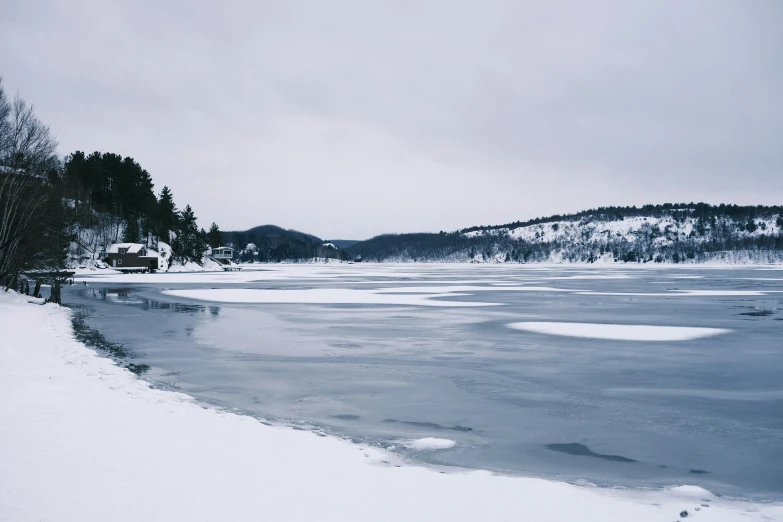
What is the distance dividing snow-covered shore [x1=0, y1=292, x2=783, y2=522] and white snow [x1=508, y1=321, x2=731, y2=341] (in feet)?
41.1

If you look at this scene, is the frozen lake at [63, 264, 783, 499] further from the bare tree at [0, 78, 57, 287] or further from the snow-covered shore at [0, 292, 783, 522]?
the bare tree at [0, 78, 57, 287]

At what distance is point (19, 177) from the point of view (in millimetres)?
28656

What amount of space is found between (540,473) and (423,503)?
1.83 meters

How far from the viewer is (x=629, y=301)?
31.5m

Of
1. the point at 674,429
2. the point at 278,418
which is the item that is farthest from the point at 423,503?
the point at 674,429

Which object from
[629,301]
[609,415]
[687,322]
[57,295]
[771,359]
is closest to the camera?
[609,415]

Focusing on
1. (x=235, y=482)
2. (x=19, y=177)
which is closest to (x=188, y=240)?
(x=19, y=177)

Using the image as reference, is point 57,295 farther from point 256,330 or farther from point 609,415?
point 609,415

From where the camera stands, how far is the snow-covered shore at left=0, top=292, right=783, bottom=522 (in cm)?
507

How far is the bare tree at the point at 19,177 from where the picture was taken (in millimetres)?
26594

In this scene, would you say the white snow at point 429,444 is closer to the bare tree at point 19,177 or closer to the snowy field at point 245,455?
the snowy field at point 245,455

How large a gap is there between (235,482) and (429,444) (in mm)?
2756

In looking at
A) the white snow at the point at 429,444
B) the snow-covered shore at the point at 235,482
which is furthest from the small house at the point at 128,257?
the white snow at the point at 429,444

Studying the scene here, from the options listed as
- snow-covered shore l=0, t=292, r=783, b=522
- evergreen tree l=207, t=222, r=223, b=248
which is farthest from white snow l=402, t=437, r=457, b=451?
evergreen tree l=207, t=222, r=223, b=248
